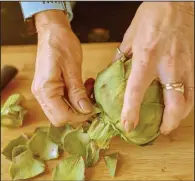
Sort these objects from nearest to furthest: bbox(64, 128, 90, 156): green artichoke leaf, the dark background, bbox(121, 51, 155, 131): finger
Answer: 1. bbox(121, 51, 155, 131): finger
2. bbox(64, 128, 90, 156): green artichoke leaf
3. the dark background

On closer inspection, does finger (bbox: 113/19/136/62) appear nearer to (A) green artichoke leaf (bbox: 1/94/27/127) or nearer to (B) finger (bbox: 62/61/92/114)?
(B) finger (bbox: 62/61/92/114)

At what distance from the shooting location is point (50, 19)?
0.93 m

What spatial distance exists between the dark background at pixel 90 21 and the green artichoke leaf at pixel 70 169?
0.47m

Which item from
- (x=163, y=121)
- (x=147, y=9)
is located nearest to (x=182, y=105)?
(x=163, y=121)

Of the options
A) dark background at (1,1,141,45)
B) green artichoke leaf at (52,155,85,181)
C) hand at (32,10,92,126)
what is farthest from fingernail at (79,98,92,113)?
dark background at (1,1,141,45)

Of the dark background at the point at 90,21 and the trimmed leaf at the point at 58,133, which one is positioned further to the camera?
the dark background at the point at 90,21

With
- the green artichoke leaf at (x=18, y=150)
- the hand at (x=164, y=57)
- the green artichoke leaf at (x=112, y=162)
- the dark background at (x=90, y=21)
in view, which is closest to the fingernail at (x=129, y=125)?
the hand at (x=164, y=57)

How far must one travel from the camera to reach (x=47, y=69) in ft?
2.73

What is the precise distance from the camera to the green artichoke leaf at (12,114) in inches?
37.5

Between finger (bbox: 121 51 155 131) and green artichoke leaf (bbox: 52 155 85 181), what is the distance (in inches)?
5.1

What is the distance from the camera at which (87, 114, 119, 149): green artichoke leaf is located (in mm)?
848

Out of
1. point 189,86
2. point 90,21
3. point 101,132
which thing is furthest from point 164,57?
point 90,21

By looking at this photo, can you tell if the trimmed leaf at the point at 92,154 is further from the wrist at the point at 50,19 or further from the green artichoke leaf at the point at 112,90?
the wrist at the point at 50,19

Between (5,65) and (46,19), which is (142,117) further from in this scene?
(5,65)
